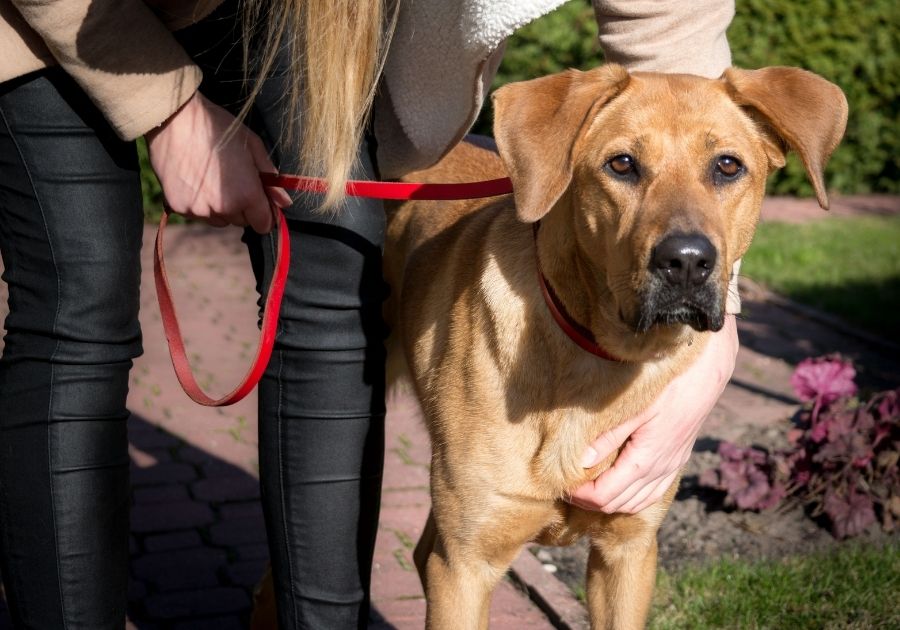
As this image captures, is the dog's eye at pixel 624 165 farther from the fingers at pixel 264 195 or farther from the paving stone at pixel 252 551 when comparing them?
the paving stone at pixel 252 551

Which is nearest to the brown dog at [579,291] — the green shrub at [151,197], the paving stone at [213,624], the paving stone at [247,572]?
the paving stone at [213,624]

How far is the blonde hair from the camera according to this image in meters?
2.19

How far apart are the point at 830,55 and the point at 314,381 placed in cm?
1044

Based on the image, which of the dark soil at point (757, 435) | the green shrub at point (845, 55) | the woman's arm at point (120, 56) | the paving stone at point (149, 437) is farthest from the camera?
the green shrub at point (845, 55)

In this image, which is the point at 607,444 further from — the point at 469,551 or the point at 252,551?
the point at 252,551

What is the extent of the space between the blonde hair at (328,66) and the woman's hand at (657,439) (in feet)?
2.78

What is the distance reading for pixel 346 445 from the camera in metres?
2.46

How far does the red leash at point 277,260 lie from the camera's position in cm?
234

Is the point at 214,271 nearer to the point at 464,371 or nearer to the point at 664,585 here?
the point at 664,585

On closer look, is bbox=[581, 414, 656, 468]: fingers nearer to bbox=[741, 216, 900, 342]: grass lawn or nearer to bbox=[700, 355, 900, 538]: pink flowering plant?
bbox=[700, 355, 900, 538]: pink flowering plant

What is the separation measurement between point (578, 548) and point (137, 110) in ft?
8.38

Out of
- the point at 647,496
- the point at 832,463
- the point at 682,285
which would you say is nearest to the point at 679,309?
the point at 682,285

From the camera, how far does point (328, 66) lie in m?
2.21

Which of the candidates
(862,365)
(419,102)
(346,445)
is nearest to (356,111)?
(419,102)
